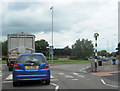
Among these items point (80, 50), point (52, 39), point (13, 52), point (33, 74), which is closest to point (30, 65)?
point (33, 74)

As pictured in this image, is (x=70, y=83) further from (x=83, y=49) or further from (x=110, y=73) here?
(x=83, y=49)

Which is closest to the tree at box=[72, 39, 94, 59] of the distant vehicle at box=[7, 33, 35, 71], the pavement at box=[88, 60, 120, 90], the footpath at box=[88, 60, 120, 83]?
the footpath at box=[88, 60, 120, 83]

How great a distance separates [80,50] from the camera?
72.3 metres

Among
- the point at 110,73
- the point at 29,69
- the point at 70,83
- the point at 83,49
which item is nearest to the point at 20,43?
the point at 110,73

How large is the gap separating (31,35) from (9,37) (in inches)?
88.8

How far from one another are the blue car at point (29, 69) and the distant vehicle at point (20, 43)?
961 centimetres

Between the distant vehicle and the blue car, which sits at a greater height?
the distant vehicle

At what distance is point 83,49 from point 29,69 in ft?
214

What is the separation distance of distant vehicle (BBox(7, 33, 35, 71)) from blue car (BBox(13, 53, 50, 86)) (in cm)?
961

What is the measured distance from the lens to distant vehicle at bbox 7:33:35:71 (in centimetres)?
1806

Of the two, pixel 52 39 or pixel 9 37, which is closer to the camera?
pixel 9 37

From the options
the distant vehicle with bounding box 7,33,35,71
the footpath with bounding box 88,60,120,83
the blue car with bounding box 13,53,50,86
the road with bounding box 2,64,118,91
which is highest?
the distant vehicle with bounding box 7,33,35,71

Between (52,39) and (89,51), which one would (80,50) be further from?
(52,39)

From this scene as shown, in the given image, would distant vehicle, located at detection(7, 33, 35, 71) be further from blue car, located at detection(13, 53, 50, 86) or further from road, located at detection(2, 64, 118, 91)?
blue car, located at detection(13, 53, 50, 86)
